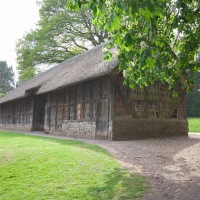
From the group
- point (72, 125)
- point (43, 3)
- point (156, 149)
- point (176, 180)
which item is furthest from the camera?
point (43, 3)

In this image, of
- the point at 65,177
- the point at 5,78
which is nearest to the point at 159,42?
the point at 65,177

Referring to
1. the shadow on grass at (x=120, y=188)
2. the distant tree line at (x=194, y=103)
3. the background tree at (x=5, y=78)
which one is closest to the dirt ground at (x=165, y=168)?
the shadow on grass at (x=120, y=188)

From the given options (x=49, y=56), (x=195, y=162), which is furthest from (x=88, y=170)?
(x=49, y=56)

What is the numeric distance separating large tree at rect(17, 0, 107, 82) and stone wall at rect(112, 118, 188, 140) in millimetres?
19167

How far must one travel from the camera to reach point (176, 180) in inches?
225

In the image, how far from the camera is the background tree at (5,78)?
6462 cm

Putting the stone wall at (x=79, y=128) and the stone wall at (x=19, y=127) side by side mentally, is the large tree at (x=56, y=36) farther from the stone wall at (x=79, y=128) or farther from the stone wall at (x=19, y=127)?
the stone wall at (x=79, y=128)

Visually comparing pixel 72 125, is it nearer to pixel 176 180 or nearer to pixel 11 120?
pixel 176 180

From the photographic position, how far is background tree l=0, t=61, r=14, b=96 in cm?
6462

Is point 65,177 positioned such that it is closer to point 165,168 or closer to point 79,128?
point 165,168

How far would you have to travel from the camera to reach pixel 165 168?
266 inches

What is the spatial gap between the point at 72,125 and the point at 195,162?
31.4 ft

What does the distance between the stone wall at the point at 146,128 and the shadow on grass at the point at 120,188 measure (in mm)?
6163

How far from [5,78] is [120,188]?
217 ft
